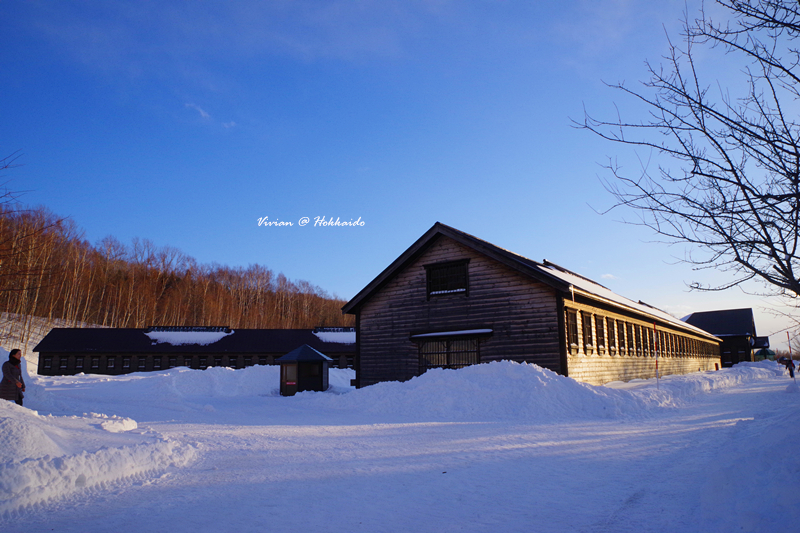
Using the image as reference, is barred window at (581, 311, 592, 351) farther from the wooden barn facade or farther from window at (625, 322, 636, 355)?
window at (625, 322, 636, 355)

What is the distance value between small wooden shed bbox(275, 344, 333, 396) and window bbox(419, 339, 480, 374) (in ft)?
21.0

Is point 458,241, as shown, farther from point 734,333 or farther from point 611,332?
point 734,333

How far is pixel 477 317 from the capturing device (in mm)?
20047

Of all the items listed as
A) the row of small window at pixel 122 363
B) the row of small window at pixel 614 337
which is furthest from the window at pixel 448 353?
the row of small window at pixel 122 363

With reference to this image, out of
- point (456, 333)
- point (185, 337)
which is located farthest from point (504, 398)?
point (185, 337)

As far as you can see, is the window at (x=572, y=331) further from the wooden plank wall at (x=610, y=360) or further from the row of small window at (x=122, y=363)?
the row of small window at (x=122, y=363)

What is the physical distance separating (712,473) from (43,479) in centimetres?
812

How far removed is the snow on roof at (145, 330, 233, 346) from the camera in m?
43.2

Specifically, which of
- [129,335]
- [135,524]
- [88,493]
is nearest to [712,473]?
[135,524]

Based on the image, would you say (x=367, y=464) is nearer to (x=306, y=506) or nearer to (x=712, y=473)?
(x=306, y=506)

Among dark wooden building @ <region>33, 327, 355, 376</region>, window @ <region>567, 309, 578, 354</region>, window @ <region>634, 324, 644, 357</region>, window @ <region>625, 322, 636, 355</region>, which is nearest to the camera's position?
window @ <region>567, 309, 578, 354</region>

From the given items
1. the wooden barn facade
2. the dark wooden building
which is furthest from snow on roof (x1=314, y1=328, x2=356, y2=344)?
the wooden barn facade

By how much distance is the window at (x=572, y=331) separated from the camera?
60.8ft

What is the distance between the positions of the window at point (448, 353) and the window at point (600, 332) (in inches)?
234
